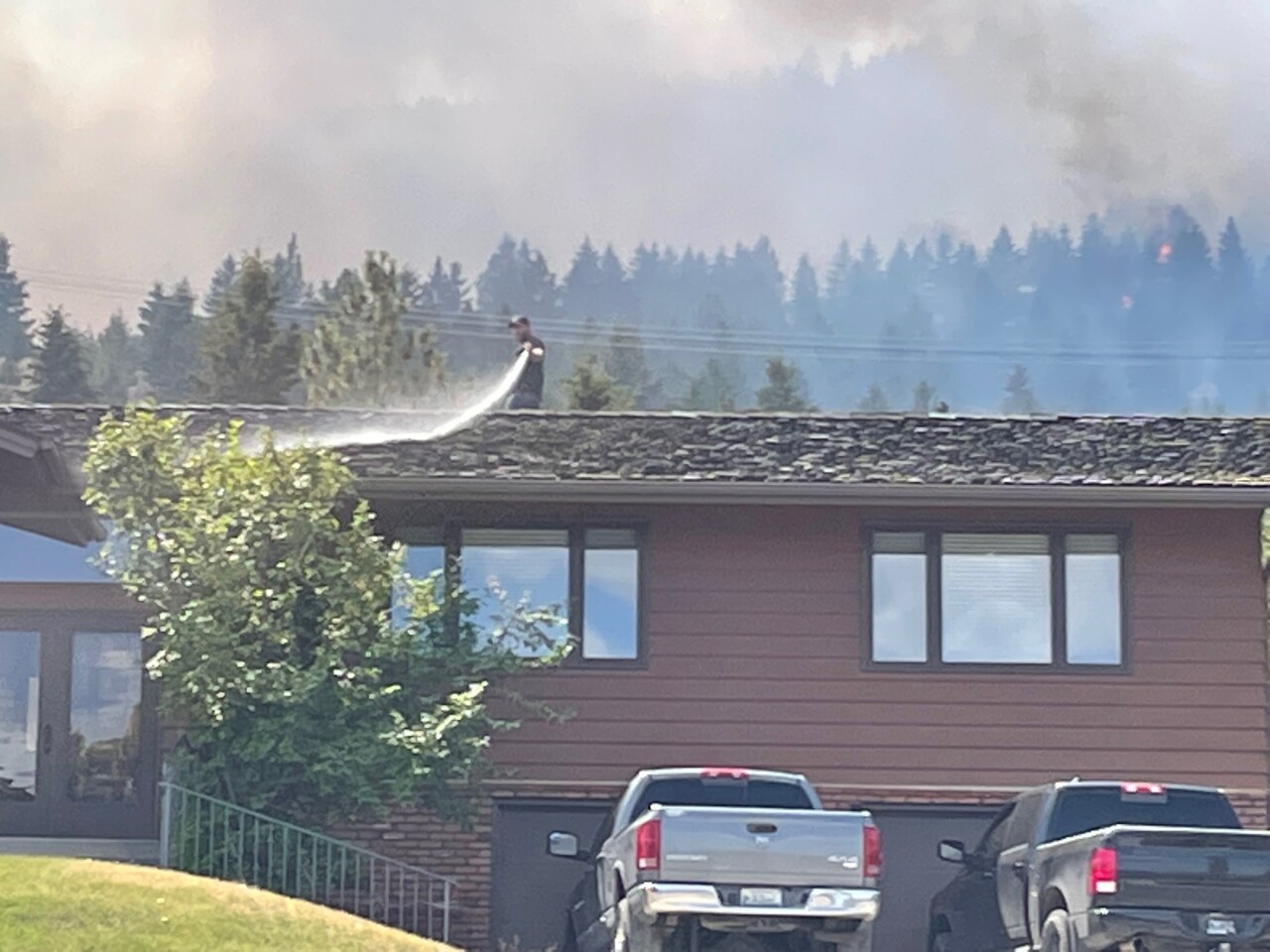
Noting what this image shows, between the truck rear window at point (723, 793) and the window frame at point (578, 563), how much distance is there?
14.3 feet

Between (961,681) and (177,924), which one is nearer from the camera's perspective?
(177,924)

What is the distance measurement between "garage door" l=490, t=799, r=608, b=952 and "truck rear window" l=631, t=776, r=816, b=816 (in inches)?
170

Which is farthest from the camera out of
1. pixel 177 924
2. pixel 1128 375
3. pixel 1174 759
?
pixel 1128 375

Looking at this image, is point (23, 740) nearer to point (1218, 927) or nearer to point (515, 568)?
point (515, 568)

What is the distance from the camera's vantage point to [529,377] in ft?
101

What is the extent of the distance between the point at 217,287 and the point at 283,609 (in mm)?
92169

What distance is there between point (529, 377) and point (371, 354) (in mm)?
39703

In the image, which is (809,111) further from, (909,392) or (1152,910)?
(1152,910)

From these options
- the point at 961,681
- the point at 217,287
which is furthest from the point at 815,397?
the point at 961,681

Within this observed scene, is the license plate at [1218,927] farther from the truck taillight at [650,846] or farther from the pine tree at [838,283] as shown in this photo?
the pine tree at [838,283]

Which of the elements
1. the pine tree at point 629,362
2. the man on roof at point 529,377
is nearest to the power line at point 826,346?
the pine tree at point 629,362

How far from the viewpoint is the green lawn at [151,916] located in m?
14.3

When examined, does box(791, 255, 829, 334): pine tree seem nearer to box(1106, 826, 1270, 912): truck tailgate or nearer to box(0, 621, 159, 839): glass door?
box(0, 621, 159, 839): glass door

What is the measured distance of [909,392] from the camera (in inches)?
5413
